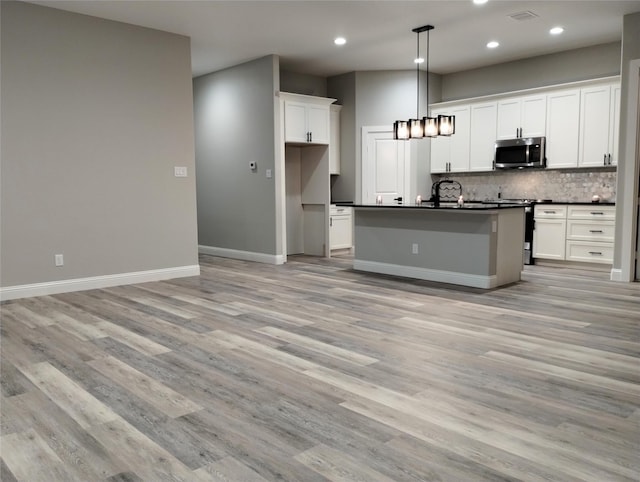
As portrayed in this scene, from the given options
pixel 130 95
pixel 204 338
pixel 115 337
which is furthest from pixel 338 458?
pixel 130 95

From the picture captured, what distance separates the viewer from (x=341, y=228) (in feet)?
27.2

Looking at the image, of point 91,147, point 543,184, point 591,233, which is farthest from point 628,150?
point 91,147

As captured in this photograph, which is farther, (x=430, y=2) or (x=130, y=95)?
(x=130, y=95)

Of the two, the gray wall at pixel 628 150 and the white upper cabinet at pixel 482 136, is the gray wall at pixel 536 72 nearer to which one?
the white upper cabinet at pixel 482 136

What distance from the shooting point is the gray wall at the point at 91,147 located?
196 inches

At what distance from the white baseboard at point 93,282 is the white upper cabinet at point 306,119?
249cm

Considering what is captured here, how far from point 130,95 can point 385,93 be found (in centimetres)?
407

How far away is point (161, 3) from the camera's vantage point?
5.05 m

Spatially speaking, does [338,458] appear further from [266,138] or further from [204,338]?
[266,138]

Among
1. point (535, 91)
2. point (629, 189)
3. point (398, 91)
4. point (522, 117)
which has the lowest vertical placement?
point (629, 189)

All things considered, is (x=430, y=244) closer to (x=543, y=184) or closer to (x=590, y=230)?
(x=590, y=230)

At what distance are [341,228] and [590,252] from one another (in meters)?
3.59

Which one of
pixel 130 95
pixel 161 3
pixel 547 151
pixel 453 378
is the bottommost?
pixel 453 378

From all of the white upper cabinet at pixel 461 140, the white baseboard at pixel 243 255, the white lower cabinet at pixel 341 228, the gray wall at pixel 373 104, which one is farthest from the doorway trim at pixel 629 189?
the white baseboard at pixel 243 255
